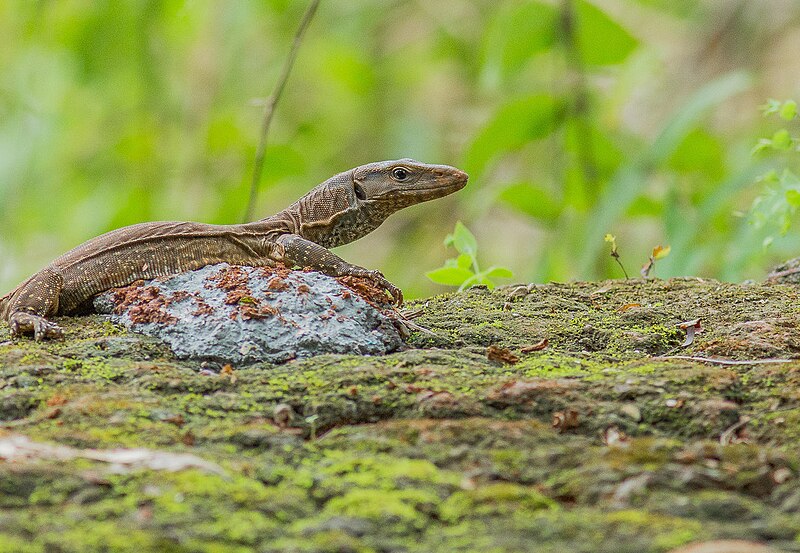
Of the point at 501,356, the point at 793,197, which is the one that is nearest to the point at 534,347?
the point at 501,356

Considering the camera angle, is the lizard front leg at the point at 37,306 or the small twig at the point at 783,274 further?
the small twig at the point at 783,274

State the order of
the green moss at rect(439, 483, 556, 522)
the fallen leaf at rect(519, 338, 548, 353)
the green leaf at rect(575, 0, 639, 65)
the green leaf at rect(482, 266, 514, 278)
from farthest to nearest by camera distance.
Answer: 1. the green leaf at rect(575, 0, 639, 65)
2. the green leaf at rect(482, 266, 514, 278)
3. the fallen leaf at rect(519, 338, 548, 353)
4. the green moss at rect(439, 483, 556, 522)

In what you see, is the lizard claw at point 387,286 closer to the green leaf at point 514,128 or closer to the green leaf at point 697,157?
the green leaf at point 514,128

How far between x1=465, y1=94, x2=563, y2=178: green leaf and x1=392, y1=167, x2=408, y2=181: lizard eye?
5.65ft

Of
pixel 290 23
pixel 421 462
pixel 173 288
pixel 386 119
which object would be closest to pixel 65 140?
pixel 290 23

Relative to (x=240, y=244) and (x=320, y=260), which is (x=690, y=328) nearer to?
(x=320, y=260)

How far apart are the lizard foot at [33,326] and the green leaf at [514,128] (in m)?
3.78

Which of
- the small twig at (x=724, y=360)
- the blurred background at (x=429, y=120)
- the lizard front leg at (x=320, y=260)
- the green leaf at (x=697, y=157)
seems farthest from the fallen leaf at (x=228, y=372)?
the green leaf at (x=697, y=157)

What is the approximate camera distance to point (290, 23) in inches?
438

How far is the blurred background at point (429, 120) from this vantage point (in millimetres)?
6836

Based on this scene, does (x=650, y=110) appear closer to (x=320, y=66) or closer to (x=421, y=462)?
(x=320, y=66)

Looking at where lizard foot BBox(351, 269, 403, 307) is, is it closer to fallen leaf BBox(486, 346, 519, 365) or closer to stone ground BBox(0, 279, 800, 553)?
stone ground BBox(0, 279, 800, 553)

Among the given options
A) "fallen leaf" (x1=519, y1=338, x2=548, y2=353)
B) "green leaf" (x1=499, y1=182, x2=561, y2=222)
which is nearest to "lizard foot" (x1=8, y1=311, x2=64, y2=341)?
"fallen leaf" (x1=519, y1=338, x2=548, y2=353)

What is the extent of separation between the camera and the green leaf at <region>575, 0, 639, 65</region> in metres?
6.98
